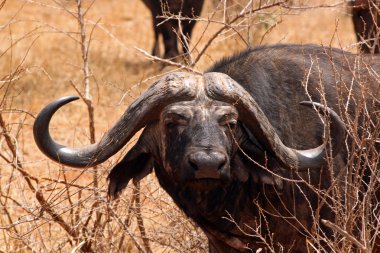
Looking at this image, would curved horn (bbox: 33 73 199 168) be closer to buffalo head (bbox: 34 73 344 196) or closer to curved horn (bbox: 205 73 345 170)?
buffalo head (bbox: 34 73 344 196)

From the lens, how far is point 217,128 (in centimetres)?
450

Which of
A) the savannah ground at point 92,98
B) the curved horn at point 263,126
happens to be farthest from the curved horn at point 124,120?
the savannah ground at point 92,98

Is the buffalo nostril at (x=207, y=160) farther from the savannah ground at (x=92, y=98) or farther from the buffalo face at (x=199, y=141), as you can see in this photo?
the savannah ground at (x=92, y=98)

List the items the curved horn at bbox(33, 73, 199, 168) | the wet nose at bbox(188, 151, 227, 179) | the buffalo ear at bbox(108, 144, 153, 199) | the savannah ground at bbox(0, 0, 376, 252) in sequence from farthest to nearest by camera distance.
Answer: the savannah ground at bbox(0, 0, 376, 252) → the buffalo ear at bbox(108, 144, 153, 199) → the curved horn at bbox(33, 73, 199, 168) → the wet nose at bbox(188, 151, 227, 179)

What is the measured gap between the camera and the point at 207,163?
4.27m

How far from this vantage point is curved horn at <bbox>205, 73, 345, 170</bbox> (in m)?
4.61

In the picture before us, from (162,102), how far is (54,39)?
8125 mm

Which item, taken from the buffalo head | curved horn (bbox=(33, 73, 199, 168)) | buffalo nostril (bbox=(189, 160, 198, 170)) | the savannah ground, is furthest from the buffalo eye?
the savannah ground

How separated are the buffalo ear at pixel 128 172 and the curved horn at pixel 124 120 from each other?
194 millimetres

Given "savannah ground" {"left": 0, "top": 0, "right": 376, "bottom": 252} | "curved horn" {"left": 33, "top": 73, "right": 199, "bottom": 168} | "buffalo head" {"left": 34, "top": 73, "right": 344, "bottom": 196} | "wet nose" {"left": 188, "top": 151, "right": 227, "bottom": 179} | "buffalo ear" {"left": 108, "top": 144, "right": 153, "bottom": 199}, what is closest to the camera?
"wet nose" {"left": 188, "top": 151, "right": 227, "bottom": 179}


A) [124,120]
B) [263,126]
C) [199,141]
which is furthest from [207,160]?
[124,120]

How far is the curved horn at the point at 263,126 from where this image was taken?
4.61 m

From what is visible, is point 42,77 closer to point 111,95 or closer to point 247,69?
point 111,95

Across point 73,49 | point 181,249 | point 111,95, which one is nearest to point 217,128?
point 181,249
